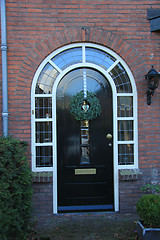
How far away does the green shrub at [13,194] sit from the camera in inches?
102

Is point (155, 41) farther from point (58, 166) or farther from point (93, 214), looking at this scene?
point (93, 214)

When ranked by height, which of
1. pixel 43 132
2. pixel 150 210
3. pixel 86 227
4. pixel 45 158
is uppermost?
pixel 43 132

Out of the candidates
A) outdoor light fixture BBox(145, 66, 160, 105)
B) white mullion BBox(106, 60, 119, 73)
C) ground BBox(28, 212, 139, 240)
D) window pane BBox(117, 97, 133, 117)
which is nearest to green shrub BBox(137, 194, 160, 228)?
ground BBox(28, 212, 139, 240)

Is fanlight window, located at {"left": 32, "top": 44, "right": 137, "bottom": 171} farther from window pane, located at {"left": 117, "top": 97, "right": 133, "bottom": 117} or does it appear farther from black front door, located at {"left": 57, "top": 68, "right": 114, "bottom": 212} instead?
black front door, located at {"left": 57, "top": 68, "right": 114, "bottom": 212}

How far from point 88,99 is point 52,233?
2308 mm

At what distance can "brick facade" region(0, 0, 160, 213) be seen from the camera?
384cm

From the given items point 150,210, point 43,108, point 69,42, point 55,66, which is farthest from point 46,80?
point 150,210

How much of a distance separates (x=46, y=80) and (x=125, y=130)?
1.77 m

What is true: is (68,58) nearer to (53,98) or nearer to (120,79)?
(53,98)

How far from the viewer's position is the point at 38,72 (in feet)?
12.8

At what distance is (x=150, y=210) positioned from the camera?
111 inches

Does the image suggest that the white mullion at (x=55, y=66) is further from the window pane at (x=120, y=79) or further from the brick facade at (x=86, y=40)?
the window pane at (x=120, y=79)

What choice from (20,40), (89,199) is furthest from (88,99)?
(89,199)

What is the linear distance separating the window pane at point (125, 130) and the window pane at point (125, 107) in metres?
0.15
